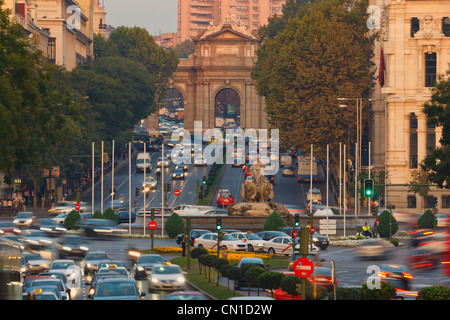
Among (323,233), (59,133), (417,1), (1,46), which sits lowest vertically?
(323,233)

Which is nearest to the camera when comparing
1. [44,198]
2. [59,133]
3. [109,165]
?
[59,133]

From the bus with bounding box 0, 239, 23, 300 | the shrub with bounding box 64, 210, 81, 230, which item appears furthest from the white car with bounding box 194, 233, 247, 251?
the bus with bounding box 0, 239, 23, 300

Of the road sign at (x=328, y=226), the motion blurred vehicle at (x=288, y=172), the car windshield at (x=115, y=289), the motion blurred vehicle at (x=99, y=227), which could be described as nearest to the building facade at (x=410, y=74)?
the motion blurred vehicle at (x=288, y=172)

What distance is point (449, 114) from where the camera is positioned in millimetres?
57531

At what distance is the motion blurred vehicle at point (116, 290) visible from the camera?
34.3 meters

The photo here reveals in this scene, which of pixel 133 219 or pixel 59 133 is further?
pixel 133 219

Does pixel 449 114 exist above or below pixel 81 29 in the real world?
below

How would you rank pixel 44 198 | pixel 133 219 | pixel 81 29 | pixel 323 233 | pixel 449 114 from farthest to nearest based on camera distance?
1. pixel 81 29
2. pixel 44 198
3. pixel 133 219
4. pixel 323 233
5. pixel 449 114

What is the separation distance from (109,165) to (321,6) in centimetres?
3203

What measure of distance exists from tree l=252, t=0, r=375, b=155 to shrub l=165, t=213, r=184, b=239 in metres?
30.1

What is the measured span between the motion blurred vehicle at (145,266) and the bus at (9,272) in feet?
41.5

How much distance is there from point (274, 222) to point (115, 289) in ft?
120
